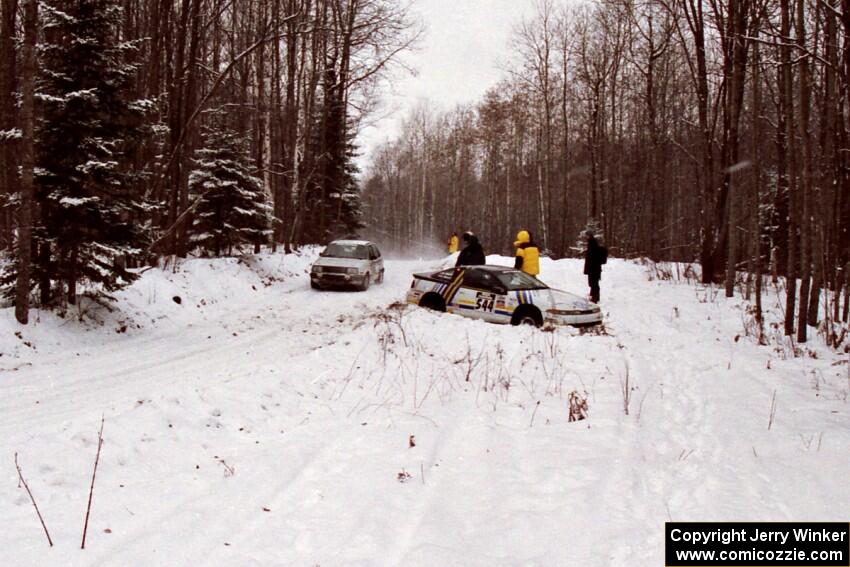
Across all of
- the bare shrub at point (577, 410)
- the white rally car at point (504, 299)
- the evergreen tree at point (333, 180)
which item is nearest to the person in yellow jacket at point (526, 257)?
the white rally car at point (504, 299)

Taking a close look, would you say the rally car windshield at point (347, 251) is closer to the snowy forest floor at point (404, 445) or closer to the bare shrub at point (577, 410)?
the snowy forest floor at point (404, 445)

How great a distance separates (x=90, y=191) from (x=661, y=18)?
23.4 m

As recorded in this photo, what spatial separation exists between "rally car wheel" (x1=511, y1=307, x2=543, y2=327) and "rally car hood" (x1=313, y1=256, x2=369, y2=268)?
7.73 m

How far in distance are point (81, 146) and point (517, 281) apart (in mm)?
8899

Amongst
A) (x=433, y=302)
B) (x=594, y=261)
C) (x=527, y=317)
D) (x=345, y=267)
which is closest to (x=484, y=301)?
(x=527, y=317)

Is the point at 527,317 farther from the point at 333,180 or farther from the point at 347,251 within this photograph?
the point at 333,180

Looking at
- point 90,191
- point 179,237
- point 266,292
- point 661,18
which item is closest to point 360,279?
point 266,292

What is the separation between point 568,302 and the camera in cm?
1112

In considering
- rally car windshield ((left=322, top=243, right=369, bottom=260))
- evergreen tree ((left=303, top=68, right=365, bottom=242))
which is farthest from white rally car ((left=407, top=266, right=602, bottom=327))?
evergreen tree ((left=303, top=68, right=365, bottom=242))

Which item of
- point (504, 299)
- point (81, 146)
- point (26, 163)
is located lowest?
point (504, 299)

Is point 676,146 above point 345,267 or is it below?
above

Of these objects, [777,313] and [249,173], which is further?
[249,173]

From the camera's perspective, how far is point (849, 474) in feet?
13.7

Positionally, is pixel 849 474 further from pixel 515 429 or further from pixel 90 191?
pixel 90 191
